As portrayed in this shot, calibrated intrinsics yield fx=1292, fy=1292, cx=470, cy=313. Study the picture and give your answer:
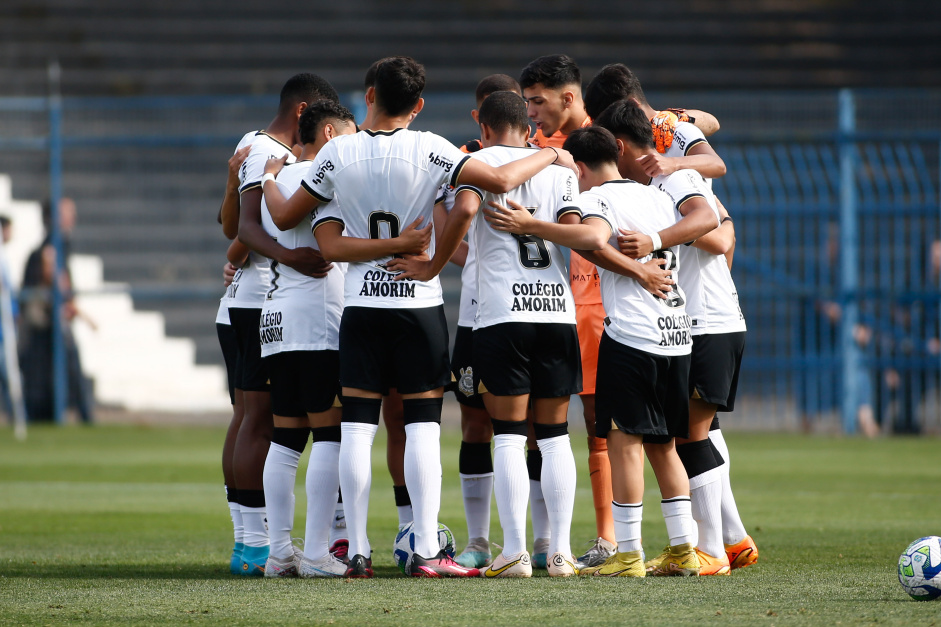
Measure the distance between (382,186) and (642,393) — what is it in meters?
1.36

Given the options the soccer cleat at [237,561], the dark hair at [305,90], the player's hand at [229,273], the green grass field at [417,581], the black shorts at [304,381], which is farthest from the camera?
the player's hand at [229,273]

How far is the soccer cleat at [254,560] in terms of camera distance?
5578 millimetres

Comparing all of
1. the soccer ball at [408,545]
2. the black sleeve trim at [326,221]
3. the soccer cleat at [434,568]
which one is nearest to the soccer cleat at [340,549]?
the soccer ball at [408,545]

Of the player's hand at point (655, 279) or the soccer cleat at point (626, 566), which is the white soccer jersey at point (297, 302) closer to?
the player's hand at point (655, 279)

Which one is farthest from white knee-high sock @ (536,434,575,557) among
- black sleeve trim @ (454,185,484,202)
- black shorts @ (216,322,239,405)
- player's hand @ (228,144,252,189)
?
player's hand @ (228,144,252,189)

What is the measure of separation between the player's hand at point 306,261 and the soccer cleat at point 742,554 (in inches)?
84.1

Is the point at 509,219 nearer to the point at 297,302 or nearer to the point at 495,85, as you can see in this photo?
the point at 495,85

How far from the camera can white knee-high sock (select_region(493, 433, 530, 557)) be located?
525cm

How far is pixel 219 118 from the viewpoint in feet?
53.3

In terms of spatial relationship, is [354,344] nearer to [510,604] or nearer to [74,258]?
[510,604]

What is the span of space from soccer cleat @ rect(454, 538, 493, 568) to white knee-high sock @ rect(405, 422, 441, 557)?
0.35 m

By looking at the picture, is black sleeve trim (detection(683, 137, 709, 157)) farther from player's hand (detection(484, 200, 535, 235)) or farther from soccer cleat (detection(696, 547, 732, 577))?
soccer cleat (detection(696, 547, 732, 577))

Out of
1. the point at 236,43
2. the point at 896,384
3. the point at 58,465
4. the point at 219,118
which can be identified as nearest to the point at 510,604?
the point at 58,465

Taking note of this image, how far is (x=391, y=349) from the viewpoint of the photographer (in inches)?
211
